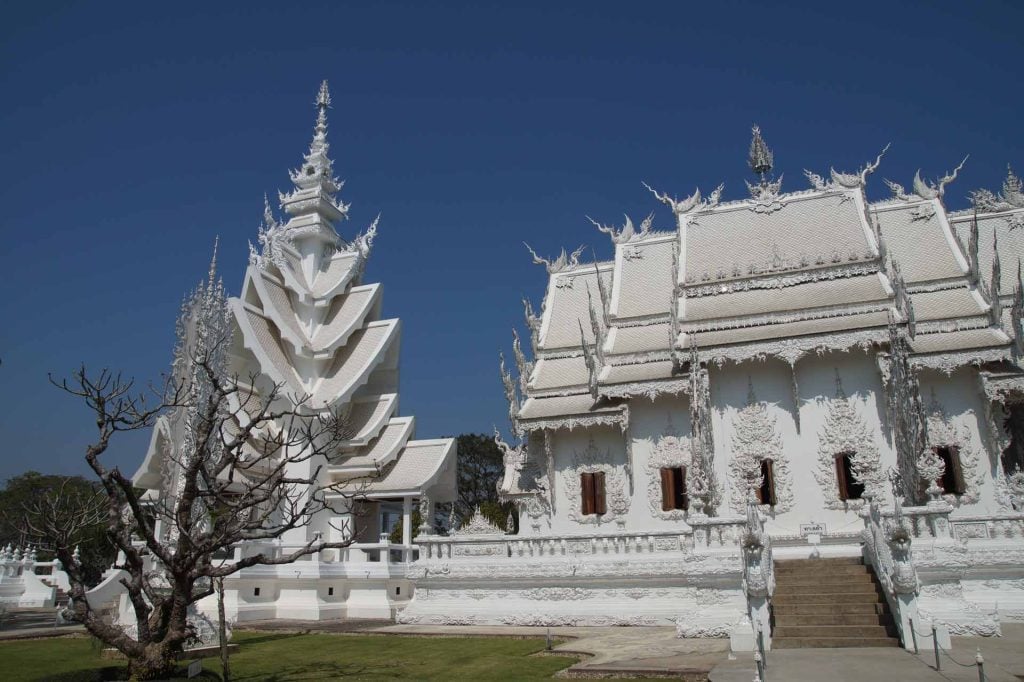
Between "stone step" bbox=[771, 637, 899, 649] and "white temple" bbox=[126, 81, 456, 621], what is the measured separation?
975 cm

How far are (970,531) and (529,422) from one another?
8.90 metres

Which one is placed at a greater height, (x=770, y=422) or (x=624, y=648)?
(x=770, y=422)

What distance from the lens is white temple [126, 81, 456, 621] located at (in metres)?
17.1

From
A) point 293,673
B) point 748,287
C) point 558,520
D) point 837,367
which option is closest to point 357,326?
point 558,520

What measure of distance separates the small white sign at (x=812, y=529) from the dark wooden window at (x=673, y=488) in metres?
2.66

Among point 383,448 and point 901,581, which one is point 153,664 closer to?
point 901,581

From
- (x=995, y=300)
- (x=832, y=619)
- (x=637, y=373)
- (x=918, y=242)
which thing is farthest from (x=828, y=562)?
(x=918, y=242)

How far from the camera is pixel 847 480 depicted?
15227mm

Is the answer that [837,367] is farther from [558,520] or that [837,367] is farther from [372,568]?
[372,568]

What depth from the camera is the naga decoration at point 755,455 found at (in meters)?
15.5

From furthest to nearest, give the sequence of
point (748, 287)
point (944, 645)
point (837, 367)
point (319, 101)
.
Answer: point (319, 101)
point (748, 287)
point (837, 367)
point (944, 645)

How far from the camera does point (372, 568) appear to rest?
17.8 metres

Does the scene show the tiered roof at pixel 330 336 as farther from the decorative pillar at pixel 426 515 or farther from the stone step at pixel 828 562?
the stone step at pixel 828 562

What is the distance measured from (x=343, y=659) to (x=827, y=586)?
6478mm
